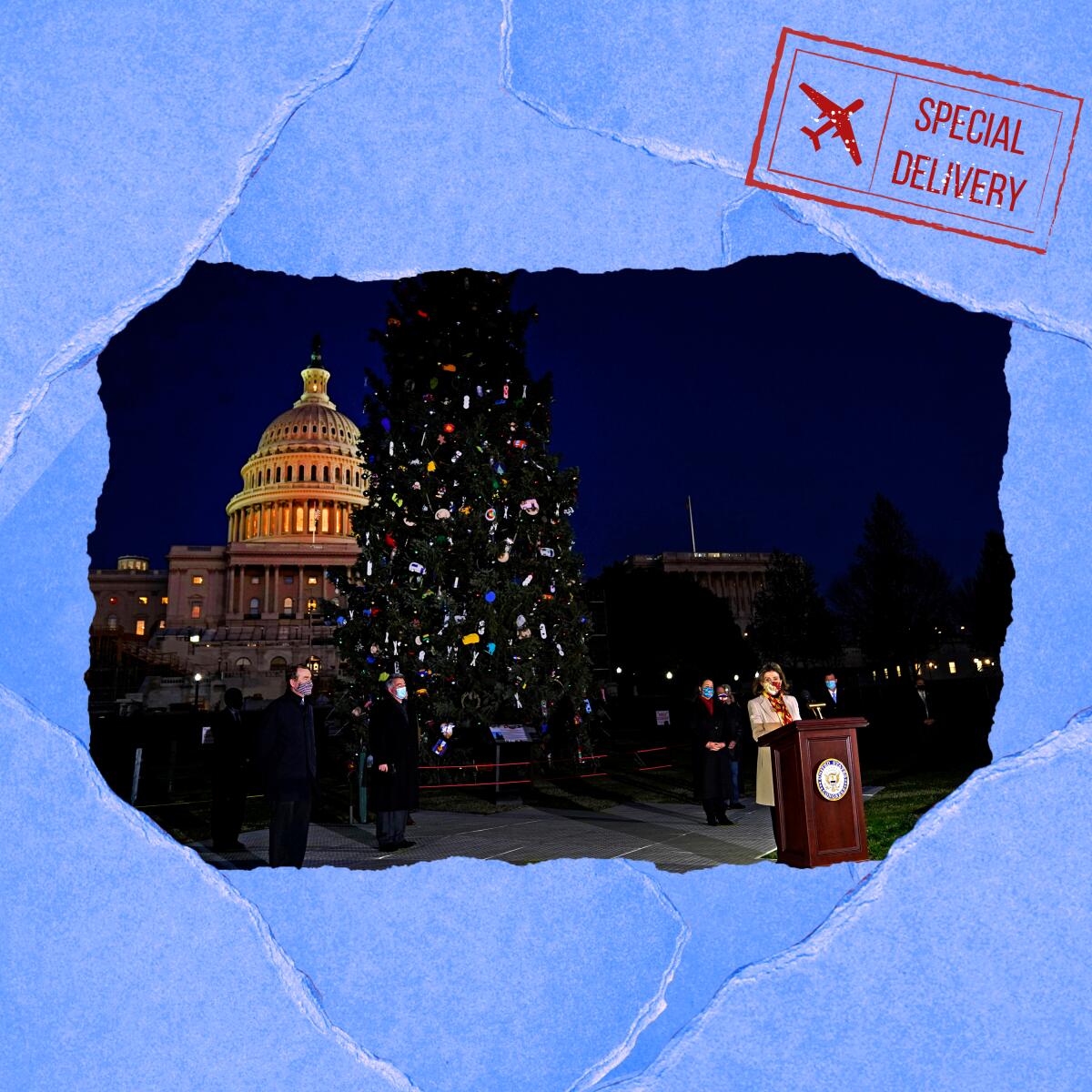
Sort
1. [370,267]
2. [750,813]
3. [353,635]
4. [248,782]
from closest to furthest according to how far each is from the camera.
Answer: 1. [370,267]
2. [248,782]
3. [750,813]
4. [353,635]

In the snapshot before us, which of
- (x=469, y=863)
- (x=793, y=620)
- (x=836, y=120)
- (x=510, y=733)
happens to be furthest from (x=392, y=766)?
(x=793, y=620)

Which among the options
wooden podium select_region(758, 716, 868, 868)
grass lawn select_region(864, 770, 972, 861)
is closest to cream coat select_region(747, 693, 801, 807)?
grass lawn select_region(864, 770, 972, 861)

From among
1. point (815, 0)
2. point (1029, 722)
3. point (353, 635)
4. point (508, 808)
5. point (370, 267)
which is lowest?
point (508, 808)

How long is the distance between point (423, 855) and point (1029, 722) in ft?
21.7

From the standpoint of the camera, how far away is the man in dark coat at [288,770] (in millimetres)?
6980

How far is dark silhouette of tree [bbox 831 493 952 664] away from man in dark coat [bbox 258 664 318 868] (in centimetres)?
4003

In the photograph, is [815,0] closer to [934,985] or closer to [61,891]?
[934,985]

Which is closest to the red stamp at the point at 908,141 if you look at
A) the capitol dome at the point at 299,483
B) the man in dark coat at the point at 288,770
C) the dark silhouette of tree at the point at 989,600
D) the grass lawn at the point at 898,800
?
the grass lawn at the point at 898,800

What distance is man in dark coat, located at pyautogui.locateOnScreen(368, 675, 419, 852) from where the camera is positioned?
8570 mm

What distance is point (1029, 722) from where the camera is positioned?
8.63 feet

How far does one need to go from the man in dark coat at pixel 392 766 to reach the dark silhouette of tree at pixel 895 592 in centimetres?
3830

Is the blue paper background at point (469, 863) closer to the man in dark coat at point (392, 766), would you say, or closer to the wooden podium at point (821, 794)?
the wooden podium at point (821, 794)

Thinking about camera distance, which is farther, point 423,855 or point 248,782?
point 248,782

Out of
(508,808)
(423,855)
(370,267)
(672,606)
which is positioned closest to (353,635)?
(508,808)
